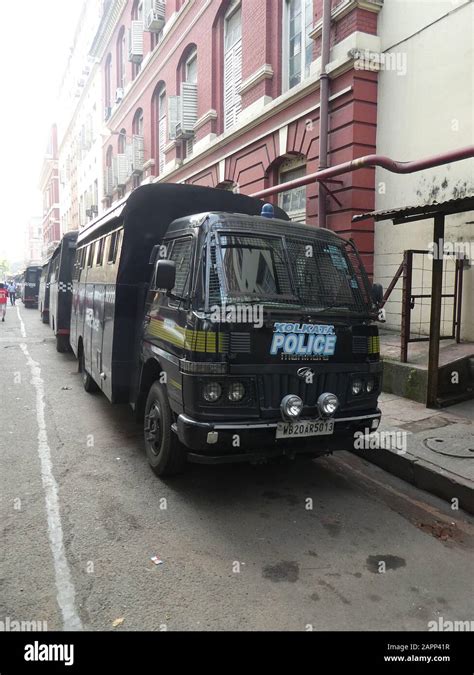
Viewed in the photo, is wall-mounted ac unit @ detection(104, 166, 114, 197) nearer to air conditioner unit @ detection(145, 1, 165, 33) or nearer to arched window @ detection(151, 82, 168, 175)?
arched window @ detection(151, 82, 168, 175)

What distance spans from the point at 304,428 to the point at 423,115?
25.0 feet

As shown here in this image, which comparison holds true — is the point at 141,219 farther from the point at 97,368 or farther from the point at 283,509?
the point at 283,509

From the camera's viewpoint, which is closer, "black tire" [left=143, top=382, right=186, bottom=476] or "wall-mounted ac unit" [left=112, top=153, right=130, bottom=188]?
"black tire" [left=143, top=382, right=186, bottom=476]

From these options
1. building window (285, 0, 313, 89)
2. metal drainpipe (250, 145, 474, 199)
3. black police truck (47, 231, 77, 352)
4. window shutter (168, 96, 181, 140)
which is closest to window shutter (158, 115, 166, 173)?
window shutter (168, 96, 181, 140)

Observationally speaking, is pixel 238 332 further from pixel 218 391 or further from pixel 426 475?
pixel 426 475

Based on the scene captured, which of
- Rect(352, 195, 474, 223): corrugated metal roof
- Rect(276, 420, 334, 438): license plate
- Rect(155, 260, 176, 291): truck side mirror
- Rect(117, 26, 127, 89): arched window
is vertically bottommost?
Rect(276, 420, 334, 438): license plate

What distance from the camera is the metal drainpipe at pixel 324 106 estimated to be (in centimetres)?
1062

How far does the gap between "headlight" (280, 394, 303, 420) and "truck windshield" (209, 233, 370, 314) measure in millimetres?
830

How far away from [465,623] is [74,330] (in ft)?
29.2

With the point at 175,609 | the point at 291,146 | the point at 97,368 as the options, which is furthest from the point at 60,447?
the point at 291,146

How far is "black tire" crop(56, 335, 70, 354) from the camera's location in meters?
13.5

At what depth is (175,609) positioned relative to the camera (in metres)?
3.01

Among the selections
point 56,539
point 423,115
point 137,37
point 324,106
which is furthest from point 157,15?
point 56,539

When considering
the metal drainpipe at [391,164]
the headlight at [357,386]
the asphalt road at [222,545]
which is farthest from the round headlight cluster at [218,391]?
the metal drainpipe at [391,164]
